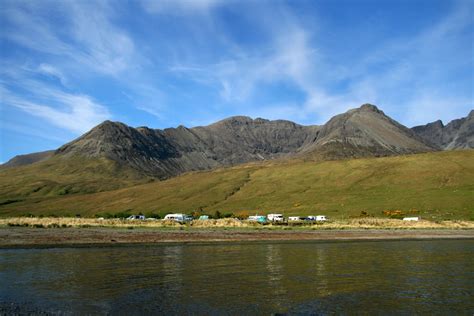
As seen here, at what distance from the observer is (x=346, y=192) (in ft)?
500

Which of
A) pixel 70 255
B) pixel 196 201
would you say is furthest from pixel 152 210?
pixel 70 255

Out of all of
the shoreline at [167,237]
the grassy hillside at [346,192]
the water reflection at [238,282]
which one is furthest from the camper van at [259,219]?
the water reflection at [238,282]

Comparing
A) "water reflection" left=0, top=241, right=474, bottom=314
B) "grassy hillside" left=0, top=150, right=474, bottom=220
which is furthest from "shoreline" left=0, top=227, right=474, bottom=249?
"grassy hillside" left=0, top=150, right=474, bottom=220

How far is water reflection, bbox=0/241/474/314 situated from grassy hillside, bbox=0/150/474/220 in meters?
78.7

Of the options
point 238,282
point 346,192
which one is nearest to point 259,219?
point 346,192

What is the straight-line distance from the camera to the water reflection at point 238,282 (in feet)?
72.2

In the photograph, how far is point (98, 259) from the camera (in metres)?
40.3

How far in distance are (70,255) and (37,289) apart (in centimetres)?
1865

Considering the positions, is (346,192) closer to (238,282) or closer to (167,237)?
(167,237)

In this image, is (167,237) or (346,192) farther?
(346,192)

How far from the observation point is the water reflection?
22.0m

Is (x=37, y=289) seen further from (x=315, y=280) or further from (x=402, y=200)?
(x=402, y=200)

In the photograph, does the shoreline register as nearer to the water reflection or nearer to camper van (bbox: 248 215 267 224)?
the water reflection

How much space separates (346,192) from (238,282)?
5108 inches
